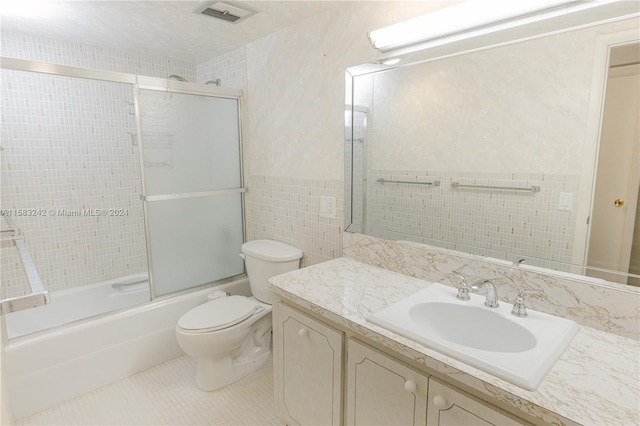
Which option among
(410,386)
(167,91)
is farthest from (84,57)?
(410,386)

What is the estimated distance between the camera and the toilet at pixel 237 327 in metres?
1.99

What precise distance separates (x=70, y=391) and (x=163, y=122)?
1734 mm

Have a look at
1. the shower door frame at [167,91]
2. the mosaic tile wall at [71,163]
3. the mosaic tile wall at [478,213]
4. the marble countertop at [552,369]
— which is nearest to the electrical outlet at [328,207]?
the mosaic tile wall at [478,213]

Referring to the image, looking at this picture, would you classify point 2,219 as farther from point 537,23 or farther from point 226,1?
point 537,23

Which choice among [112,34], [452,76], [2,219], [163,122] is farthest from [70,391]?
[452,76]

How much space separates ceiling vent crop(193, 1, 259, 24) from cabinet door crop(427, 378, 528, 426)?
2.04m

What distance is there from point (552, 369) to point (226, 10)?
223 cm

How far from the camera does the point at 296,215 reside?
2.39 meters

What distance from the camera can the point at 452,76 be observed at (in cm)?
153

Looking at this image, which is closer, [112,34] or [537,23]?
[537,23]

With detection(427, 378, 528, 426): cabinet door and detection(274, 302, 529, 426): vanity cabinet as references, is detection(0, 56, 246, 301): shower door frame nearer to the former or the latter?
detection(274, 302, 529, 426): vanity cabinet

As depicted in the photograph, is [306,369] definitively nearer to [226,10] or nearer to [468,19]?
[468,19]

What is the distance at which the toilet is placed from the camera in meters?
1.99

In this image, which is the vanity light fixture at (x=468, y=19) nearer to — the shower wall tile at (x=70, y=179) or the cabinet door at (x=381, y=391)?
the cabinet door at (x=381, y=391)
